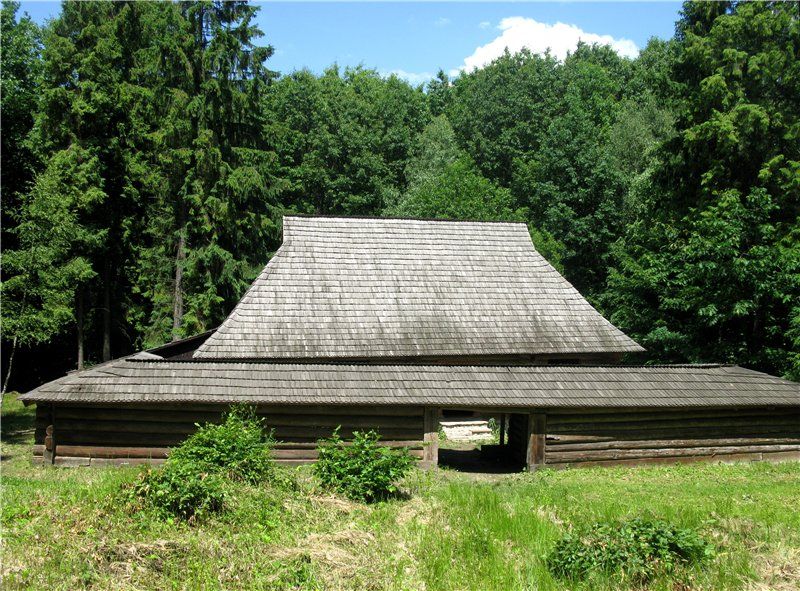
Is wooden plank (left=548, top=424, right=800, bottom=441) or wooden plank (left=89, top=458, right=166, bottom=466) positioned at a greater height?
wooden plank (left=548, top=424, right=800, bottom=441)

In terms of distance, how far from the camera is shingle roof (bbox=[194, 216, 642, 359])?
18328mm

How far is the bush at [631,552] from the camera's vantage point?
7941 mm

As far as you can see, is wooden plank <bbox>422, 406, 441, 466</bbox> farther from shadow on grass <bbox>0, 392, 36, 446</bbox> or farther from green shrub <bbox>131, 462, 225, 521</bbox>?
shadow on grass <bbox>0, 392, 36, 446</bbox>

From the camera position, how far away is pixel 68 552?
7.76 meters

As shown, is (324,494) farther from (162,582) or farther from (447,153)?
(447,153)

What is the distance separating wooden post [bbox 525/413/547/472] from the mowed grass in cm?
238

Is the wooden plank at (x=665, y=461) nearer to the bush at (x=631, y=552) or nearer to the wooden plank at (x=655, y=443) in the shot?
the wooden plank at (x=655, y=443)

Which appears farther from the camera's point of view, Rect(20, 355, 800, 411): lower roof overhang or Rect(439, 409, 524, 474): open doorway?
Rect(439, 409, 524, 474): open doorway

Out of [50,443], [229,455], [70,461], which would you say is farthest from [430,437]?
[50,443]

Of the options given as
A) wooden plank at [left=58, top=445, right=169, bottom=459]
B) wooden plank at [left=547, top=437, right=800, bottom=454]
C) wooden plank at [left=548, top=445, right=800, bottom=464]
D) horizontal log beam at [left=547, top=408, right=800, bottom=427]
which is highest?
horizontal log beam at [left=547, top=408, right=800, bottom=427]

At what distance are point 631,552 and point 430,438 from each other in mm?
6560

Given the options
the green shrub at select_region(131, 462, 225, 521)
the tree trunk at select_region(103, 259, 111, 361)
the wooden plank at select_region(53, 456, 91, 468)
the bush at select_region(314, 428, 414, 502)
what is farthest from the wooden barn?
the tree trunk at select_region(103, 259, 111, 361)

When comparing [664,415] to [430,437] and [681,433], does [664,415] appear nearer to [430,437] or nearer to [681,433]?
[681,433]

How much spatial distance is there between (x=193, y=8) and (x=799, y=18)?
2177cm
